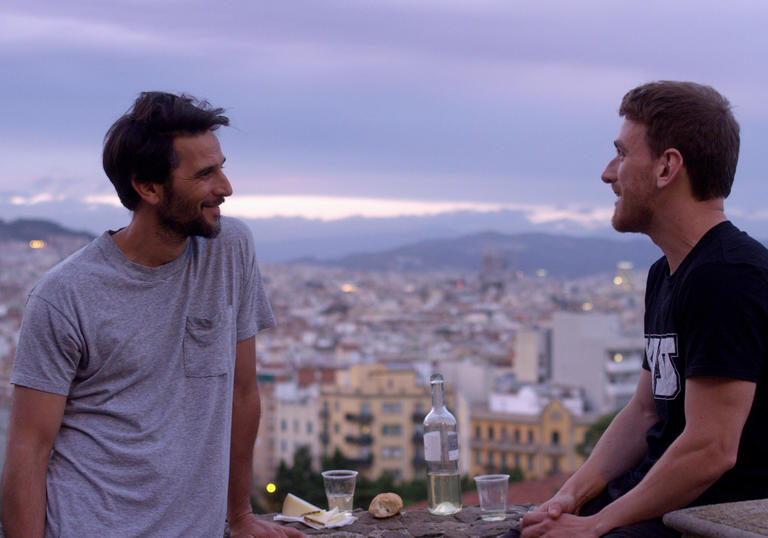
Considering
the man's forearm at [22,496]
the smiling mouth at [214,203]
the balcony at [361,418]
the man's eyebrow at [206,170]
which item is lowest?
the balcony at [361,418]

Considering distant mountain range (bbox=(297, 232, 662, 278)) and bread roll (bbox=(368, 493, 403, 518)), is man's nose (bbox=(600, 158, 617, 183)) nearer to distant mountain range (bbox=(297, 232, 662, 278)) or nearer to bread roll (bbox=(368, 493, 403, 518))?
bread roll (bbox=(368, 493, 403, 518))

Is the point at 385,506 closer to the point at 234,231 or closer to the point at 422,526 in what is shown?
the point at 422,526

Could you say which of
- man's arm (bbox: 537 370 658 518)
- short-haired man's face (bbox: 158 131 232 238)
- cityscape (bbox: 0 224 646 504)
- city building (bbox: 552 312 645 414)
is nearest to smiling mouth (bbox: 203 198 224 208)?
short-haired man's face (bbox: 158 131 232 238)

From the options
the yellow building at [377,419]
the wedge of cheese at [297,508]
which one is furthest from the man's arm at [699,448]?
the yellow building at [377,419]

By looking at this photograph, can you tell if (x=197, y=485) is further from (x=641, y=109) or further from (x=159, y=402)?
(x=641, y=109)

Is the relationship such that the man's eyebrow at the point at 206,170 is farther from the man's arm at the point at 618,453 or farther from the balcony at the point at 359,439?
the balcony at the point at 359,439

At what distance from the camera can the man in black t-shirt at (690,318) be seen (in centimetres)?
168

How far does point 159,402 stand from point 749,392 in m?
1.09

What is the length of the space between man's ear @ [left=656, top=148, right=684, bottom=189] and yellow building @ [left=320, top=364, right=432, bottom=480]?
39.1 metres

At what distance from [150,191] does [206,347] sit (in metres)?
0.33

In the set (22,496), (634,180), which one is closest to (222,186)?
(22,496)

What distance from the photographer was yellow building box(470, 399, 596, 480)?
38.2 m

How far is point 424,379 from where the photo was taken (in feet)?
148

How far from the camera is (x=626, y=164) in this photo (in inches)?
74.1
